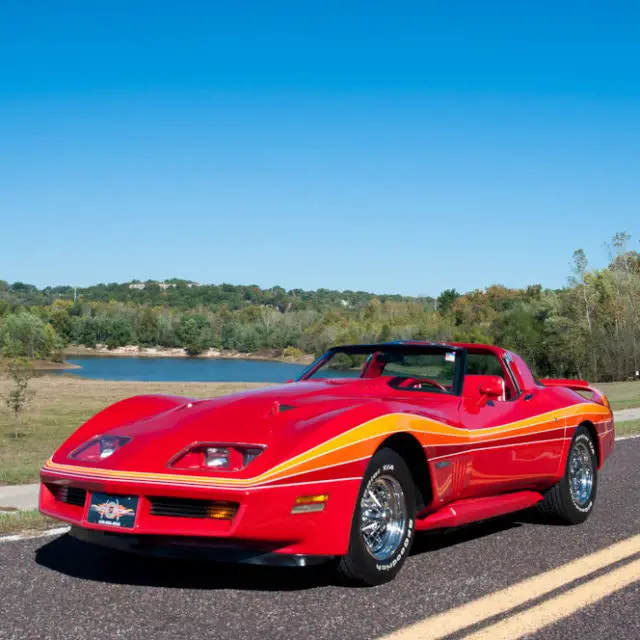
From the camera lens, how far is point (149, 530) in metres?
→ 4.47

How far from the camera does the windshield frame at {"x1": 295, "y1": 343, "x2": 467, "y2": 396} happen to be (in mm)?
6426

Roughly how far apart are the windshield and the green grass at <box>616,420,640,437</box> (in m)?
8.73

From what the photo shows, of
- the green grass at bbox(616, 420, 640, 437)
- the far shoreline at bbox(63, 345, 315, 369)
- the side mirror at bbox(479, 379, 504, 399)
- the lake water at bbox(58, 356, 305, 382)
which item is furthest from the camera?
the far shoreline at bbox(63, 345, 315, 369)

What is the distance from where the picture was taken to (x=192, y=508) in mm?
4500

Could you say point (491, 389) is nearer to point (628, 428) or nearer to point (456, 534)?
point (456, 534)

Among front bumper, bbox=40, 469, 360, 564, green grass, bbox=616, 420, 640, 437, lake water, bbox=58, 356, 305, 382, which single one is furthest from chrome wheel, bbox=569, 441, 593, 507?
lake water, bbox=58, 356, 305, 382

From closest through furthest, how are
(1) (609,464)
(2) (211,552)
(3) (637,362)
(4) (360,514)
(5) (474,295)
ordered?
1. (2) (211,552)
2. (4) (360,514)
3. (1) (609,464)
4. (3) (637,362)
5. (5) (474,295)

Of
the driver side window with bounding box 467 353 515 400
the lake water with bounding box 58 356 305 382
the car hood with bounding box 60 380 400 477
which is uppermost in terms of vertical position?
the driver side window with bounding box 467 353 515 400

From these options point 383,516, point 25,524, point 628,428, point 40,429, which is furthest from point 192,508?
point 40,429

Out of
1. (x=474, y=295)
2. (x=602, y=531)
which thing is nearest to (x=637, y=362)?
(x=602, y=531)

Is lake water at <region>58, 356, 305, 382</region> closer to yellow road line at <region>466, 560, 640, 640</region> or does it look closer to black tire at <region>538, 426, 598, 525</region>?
black tire at <region>538, 426, 598, 525</region>

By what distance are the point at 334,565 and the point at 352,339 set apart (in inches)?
4092

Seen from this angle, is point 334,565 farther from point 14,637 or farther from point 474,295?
point 474,295

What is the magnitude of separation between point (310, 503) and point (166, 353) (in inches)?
5949
